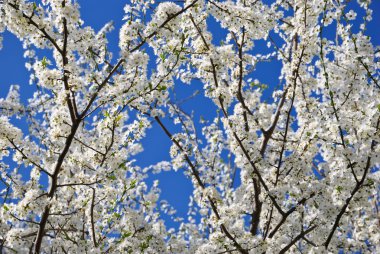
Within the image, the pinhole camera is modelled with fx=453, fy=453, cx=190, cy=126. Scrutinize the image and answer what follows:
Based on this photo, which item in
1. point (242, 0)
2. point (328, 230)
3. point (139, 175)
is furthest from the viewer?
point (139, 175)

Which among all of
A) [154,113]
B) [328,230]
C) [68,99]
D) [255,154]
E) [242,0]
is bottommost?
[328,230]

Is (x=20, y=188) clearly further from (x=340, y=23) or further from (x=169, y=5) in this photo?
(x=340, y=23)

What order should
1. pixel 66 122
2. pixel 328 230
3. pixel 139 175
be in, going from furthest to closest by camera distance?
1. pixel 139 175
2. pixel 328 230
3. pixel 66 122

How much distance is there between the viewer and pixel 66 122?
6.47 meters

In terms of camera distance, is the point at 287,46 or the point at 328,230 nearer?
the point at 328,230

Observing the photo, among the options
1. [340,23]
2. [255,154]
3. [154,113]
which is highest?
[340,23]

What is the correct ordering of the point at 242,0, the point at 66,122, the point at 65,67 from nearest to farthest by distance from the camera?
the point at 65,67 < the point at 66,122 < the point at 242,0

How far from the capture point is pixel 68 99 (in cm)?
604

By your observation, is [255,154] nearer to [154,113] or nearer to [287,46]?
[154,113]

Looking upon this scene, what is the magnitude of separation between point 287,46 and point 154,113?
Answer: 401 centimetres

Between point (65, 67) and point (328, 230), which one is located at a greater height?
point (65, 67)

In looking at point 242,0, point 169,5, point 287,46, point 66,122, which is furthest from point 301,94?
point 66,122

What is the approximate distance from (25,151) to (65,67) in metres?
1.35

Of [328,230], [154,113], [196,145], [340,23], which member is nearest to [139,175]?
[196,145]
